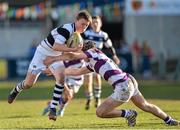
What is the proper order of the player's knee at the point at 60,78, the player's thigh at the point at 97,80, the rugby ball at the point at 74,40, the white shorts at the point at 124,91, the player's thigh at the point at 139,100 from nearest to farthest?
the white shorts at the point at 124,91 < the player's thigh at the point at 139,100 < the rugby ball at the point at 74,40 < the player's knee at the point at 60,78 < the player's thigh at the point at 97,80

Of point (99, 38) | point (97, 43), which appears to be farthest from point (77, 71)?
point (99, 38)

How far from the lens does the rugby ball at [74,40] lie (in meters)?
14.3

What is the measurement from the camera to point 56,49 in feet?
48.3

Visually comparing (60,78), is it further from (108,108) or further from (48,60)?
(108,108)

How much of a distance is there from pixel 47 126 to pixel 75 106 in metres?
6.58

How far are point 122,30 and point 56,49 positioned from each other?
33.7 m

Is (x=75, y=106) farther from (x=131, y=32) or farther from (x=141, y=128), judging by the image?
(x=131, y=32)

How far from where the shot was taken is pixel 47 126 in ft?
45.5

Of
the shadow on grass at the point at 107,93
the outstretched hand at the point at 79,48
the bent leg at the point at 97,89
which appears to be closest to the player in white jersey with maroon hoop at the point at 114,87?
the outstretched hand at the point at 79,48

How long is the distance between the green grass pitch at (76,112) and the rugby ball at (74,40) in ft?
5.32

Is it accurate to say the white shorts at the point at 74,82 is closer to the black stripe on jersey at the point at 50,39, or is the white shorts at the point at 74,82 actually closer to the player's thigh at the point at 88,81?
the player's thigh at the point at 88,81

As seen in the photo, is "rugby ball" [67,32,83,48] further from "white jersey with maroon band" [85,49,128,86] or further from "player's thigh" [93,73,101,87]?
"player's thigh" [93,73,101,87]

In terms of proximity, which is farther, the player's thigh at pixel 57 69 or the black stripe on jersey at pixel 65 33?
the player's thigh at pixel 57 69

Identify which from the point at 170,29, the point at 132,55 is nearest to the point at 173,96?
the point at 132,55
